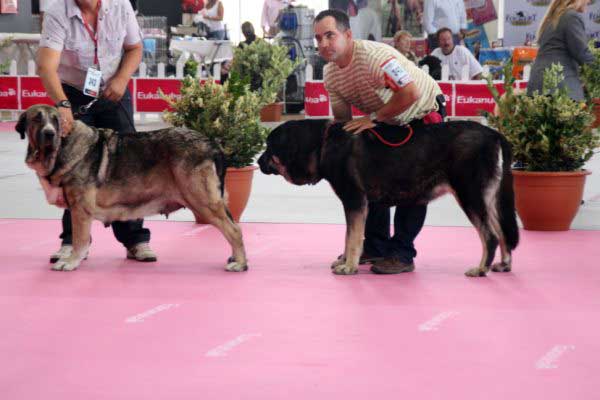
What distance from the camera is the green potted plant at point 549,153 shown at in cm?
675

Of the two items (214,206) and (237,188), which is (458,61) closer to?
(237,188)

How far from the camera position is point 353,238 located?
543cm

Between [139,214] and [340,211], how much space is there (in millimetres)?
2716

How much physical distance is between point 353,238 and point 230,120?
1.93m

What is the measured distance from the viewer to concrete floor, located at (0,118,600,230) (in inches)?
297

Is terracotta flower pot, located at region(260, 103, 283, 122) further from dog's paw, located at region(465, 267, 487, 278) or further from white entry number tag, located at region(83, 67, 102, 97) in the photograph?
dog's paw, located at region(465, 267, 487, 278)

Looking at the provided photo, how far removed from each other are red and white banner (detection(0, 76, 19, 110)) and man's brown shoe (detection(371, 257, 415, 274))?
11779mm

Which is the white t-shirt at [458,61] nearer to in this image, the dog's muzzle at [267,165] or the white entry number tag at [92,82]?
the dog's muzzle at [267,165]

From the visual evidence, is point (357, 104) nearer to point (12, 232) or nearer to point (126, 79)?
point (126, 79)

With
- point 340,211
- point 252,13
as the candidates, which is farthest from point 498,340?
point 252,13

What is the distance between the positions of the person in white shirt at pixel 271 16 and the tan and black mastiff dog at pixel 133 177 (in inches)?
530

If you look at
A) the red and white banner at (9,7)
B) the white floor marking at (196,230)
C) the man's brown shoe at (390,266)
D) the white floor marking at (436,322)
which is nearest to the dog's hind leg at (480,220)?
the man's brown shoe at (390,266)

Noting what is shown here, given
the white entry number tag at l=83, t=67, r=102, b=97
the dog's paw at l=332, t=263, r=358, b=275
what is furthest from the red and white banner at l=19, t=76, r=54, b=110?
the dog's paw at l=332, t=263, r=358, b=275

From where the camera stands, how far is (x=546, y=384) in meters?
3.45
